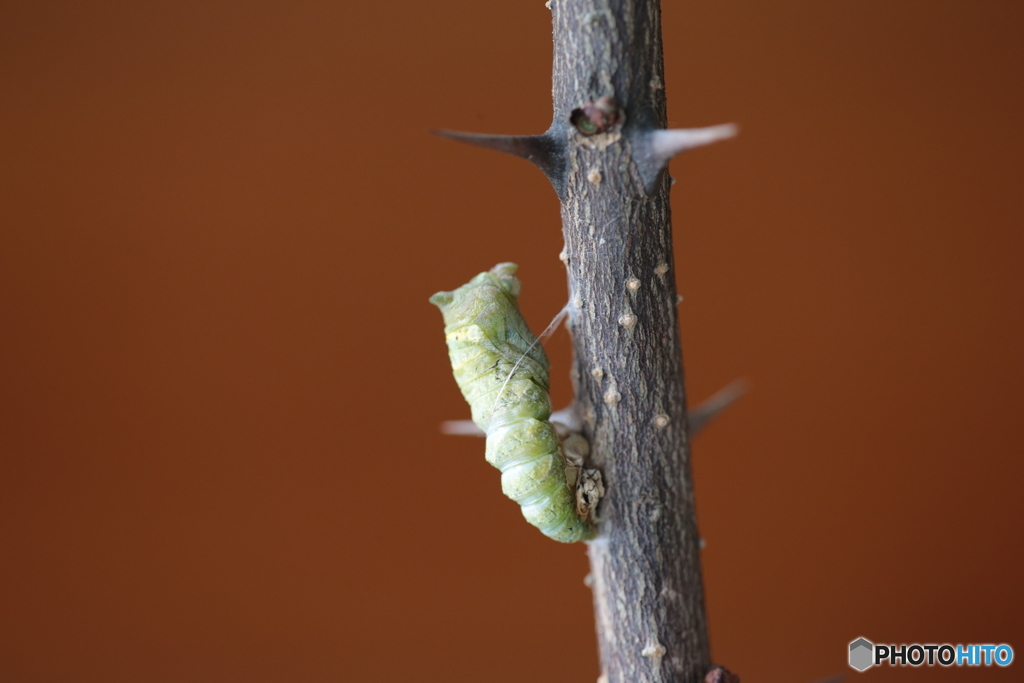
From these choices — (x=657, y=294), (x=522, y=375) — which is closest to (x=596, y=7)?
(x=657, y=294)

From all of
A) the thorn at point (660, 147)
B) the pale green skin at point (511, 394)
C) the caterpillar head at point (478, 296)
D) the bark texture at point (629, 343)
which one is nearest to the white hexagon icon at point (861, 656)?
the bark texture at point (629, 343)

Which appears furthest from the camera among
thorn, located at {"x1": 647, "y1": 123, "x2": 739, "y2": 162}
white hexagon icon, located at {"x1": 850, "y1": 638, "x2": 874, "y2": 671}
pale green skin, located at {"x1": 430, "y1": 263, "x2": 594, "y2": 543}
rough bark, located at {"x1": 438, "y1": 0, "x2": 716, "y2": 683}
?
white hexagon icon, located at {"x1": 850, "y1": 638, "x2": 874, "y2": 671}

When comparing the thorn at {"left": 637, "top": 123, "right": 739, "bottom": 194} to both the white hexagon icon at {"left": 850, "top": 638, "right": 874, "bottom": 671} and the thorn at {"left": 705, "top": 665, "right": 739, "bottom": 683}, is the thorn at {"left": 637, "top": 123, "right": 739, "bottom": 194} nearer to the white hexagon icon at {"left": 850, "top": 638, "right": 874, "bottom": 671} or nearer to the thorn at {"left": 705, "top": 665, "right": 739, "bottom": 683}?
the thorn at {"left": 705, "top": 665, "right": 739, "bottom": 683}

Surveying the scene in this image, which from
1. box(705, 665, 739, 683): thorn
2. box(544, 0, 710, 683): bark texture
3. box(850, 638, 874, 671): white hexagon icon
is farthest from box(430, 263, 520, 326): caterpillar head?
box(850, 638, 874, 671): white hexagon icon

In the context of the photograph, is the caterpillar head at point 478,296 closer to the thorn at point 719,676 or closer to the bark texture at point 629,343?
the bark texture at point 629,343

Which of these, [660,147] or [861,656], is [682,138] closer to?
[660,147]

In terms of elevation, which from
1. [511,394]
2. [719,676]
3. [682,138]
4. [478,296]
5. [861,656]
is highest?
[682,138]

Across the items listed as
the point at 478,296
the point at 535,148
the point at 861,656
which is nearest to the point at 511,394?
the point at 478,296

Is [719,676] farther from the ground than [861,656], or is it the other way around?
[719,676]
